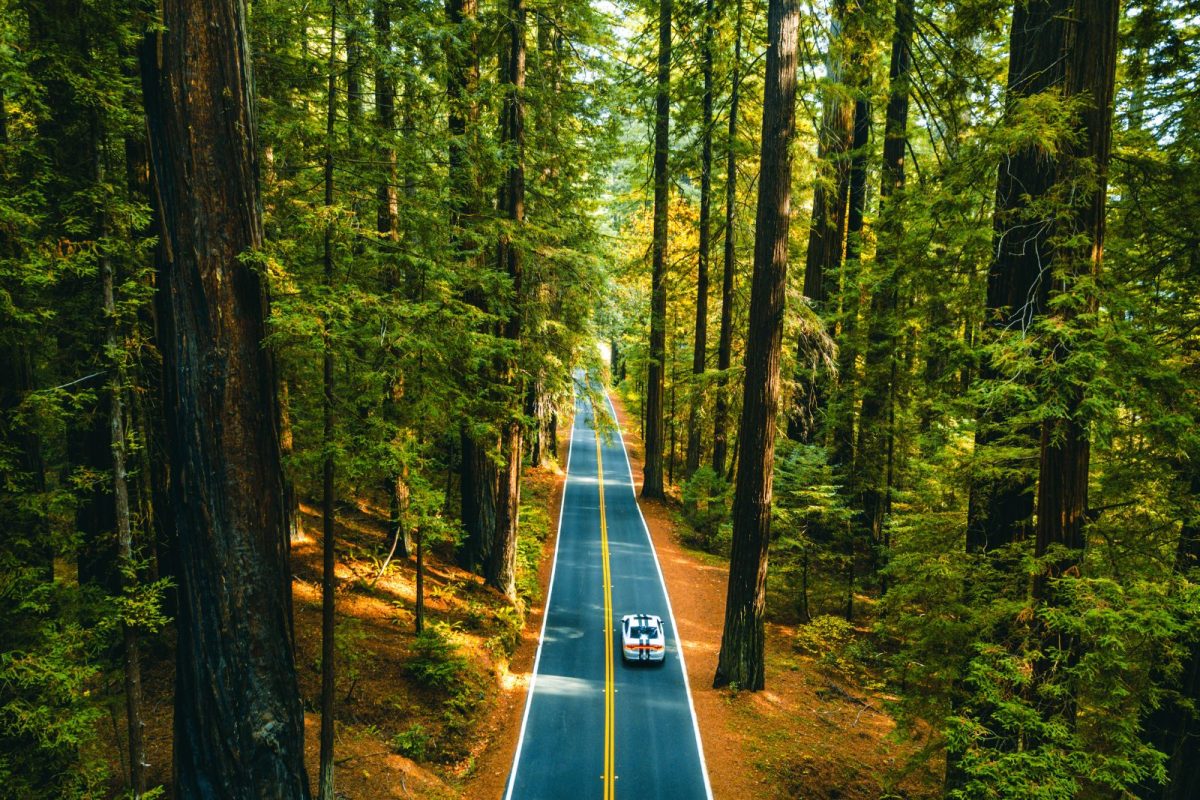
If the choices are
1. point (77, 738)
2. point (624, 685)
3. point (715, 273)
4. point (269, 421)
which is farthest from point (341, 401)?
point (715, 273)

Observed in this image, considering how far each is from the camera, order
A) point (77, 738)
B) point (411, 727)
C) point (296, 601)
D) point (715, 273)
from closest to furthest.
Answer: point (77, 738) → point (411, 727) → point (296, 601) → point (715, 273)

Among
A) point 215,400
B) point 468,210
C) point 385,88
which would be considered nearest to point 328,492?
point 215,400

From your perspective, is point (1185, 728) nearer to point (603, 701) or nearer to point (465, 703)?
point (603, 701)

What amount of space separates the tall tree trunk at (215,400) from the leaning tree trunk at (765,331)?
8514mm

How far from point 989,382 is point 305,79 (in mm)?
9550

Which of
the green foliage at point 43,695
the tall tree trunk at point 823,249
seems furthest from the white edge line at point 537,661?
the tall tree trunk at point 823,249

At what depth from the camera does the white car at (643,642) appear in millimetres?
14906

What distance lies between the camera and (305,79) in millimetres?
8531

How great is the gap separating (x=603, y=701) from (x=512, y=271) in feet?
34.6

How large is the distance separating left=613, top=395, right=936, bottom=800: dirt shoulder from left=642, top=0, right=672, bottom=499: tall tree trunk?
36.6 feet

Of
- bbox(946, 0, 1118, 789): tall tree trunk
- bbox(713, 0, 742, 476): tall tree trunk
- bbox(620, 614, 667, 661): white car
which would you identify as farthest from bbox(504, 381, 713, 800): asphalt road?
bbox(946, 0, 1118, 789): tall tree trunk

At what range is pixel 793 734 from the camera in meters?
11.5

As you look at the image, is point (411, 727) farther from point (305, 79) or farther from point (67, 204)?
point (305, 79)

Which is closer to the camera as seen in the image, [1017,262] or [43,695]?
[43,695]
